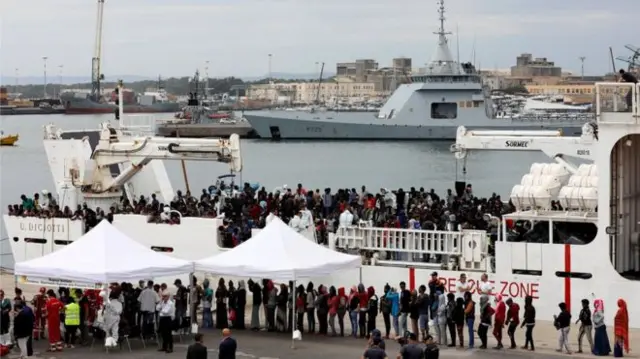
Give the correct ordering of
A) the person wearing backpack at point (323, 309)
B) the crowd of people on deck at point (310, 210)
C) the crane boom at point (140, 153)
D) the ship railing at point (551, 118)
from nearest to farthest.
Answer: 1. the person wearing backpack at point (323, 309)
2. the crowd of people on deck at point (310, 210)
3. the crane boom at point (140, 153)
4. the ship railing at point (551, 118)

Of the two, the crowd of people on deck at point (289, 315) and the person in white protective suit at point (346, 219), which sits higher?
the person in white protective suit at point (346, 219)

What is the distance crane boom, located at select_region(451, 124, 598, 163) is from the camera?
22.8 meters

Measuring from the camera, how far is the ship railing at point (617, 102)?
65.8ft

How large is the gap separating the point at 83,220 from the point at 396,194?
6636mm

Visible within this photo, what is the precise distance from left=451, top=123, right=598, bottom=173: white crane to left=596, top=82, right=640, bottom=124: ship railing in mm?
2188

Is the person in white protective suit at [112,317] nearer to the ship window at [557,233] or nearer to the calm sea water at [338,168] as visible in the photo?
the ship window at [557,233]

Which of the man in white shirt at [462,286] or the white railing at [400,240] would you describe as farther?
the white railing at [400,240]

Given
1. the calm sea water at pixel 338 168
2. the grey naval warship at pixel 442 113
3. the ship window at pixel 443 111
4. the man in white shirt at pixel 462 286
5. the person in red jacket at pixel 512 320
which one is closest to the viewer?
the person in red jacket at pixel 512 320

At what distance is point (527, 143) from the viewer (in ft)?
76.0

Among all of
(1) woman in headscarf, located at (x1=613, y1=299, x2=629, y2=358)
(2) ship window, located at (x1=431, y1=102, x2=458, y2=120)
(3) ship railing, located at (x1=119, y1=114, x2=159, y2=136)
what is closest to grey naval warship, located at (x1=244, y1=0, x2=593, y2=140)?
(2) ship window, located at (x1=431, y1=102, x2=458, y2=120)

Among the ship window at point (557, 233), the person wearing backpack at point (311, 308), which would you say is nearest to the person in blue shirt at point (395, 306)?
the person wearing backpack at point (311, 308)

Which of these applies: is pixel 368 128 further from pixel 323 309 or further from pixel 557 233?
pixel 323 309

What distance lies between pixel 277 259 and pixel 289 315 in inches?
71.1

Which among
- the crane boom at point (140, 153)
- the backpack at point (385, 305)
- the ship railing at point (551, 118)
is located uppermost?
the ship railing at point (551, 118)
